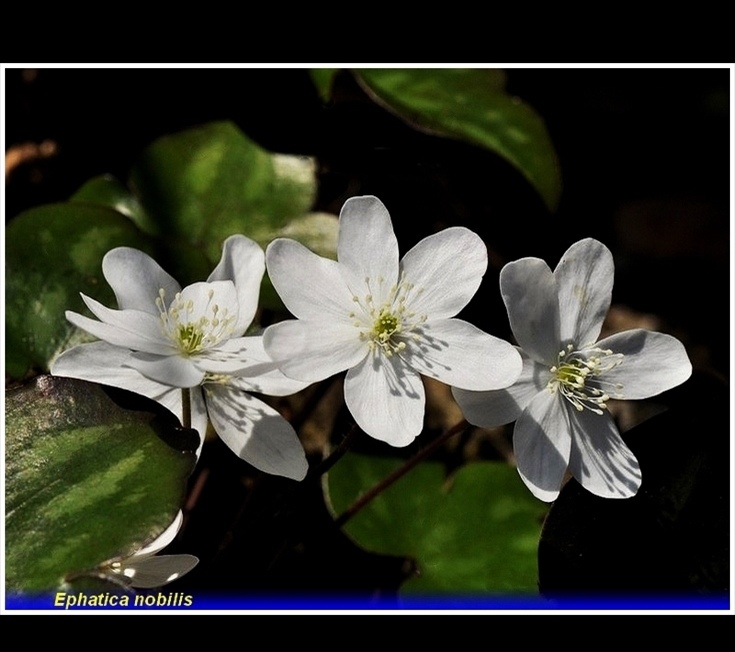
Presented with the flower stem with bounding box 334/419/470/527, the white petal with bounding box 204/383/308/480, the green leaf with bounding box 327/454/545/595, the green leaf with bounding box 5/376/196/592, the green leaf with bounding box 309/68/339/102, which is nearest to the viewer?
the green leaf with bounding box 5/376/196/592

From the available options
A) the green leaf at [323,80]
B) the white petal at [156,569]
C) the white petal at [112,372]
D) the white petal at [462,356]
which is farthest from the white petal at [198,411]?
the green leaf at [323,80]

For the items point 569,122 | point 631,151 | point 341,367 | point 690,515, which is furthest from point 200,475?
point 631,151

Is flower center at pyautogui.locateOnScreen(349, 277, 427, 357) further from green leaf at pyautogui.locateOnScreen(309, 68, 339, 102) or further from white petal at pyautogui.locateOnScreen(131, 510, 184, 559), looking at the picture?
green leaf at pyautogui.locateOnScreen(309, 68, 339, 102)

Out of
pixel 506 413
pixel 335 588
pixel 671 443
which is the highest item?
pixel 506 413

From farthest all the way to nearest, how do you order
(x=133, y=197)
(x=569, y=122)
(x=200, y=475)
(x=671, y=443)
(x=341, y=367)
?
(x=569, y=122), (x=133, y=197), (x=200, y=475), (x=671, y=443), (x=341, y=367)

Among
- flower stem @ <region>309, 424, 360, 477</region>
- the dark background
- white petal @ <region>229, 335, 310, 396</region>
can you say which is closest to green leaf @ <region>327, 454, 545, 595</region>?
the dark background

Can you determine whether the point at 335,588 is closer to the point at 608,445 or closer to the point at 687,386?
the point at 608,445
